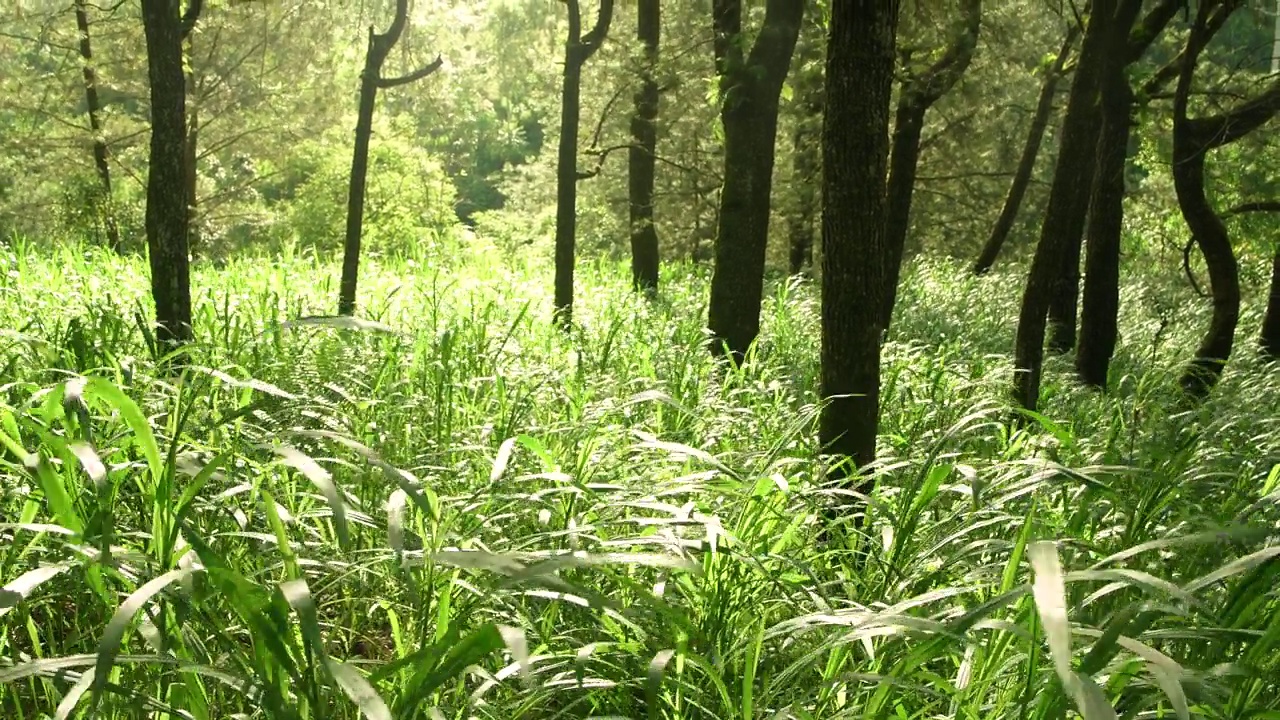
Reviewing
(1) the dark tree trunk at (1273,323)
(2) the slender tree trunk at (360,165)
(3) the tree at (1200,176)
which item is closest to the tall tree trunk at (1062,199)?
(3) the tree at (1200,176)

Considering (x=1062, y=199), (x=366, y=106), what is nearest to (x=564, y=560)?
(x=1062, y=199)

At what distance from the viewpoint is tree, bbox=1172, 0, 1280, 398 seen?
A: 9352mm

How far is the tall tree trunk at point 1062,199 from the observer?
7746mm

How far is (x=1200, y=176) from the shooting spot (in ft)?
32.3

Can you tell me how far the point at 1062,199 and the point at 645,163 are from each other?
854 centimetres

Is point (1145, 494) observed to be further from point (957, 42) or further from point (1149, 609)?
point (957, 42)

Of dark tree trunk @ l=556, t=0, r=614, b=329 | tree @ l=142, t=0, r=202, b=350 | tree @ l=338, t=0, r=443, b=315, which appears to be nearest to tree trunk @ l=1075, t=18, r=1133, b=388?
dark tree trunk @ l=556, t=0, r=614, b=329

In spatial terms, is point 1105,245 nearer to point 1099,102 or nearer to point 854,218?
point 1099,102

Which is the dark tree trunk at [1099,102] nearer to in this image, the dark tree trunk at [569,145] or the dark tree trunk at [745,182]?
the dark tree trunk at [745,182]

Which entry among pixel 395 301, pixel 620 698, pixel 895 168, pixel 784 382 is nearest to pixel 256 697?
pixel 620 698

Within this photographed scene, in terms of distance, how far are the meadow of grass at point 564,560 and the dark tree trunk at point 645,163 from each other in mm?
7553

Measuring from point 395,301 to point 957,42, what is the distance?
6409 mm

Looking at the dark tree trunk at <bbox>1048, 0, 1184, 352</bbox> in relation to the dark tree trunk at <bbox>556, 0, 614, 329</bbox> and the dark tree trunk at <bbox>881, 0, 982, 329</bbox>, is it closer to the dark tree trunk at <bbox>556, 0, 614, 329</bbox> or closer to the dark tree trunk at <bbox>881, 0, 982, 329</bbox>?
the dark tree trunk at <bbox>881, 0, 982, 329</bbox>

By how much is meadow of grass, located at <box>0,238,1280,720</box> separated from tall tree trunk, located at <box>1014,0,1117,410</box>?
1.79 metres
